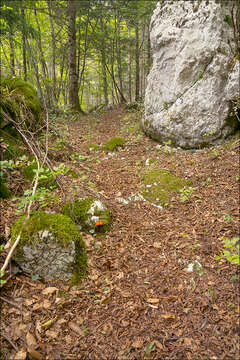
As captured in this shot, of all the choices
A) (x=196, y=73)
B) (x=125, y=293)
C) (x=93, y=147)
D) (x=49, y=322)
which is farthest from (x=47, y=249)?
(x=196, y=73)

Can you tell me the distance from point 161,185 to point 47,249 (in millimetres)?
3031

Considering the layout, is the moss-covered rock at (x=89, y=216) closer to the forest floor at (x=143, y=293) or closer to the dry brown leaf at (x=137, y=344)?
the forest floor at (x=143, y=293)

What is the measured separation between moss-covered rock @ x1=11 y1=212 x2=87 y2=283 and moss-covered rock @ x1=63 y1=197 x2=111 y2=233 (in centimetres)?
70

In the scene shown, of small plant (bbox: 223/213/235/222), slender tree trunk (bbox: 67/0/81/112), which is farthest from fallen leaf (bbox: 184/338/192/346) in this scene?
slender tree trunk (bbox: 67/0/81/112)

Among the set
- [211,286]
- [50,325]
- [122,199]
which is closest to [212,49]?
[122,199]

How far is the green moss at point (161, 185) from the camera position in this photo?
183 inches

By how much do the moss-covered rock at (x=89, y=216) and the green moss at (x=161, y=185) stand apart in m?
1.34

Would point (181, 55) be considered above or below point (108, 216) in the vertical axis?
above

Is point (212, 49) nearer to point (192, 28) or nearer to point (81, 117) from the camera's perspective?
point (192, 28)

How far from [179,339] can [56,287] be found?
1.61m

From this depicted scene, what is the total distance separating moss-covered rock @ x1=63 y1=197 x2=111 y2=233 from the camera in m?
3.69

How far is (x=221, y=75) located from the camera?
609 centimetres

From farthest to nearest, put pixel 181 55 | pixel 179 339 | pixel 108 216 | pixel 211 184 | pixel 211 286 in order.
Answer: pixel 181 55 < pixel 211 184 < pixel 108 216 < pixel 211 286 < pixel 179 339

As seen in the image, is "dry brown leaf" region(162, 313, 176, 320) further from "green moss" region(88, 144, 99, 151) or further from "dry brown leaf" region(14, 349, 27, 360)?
"green moss" region(88, 144, 99, 151)
